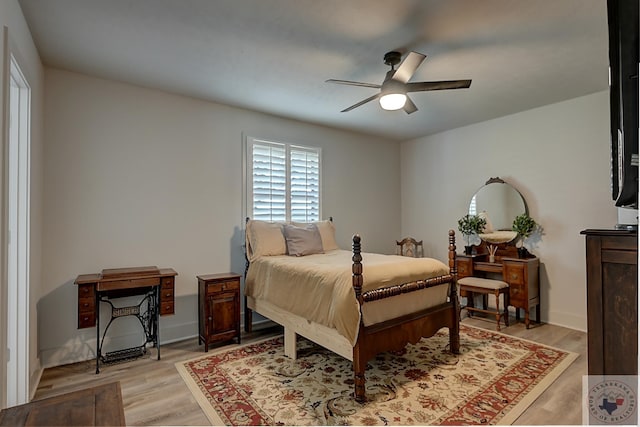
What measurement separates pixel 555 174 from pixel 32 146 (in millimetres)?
5352

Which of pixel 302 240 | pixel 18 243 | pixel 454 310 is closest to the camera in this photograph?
pixel 18 243

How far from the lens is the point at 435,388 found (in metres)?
2.58

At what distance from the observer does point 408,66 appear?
8.34 ft

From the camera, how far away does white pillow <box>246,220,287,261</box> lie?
3812mm

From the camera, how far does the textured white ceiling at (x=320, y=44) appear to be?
7.32 ft

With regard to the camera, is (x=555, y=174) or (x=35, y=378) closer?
(x=35, y=378)

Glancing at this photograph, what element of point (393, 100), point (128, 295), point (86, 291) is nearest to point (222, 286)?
point (128, 295)

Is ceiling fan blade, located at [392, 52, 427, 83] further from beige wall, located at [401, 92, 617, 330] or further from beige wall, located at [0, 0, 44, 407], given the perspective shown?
beige wall, located at [401, 92, 617, 330]

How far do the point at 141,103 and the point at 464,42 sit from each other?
10.4 ft

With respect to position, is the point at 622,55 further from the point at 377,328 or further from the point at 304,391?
the point at 304,391

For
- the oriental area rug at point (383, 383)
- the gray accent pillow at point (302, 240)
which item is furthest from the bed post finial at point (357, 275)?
the gray accent pillow at point (302, 240)

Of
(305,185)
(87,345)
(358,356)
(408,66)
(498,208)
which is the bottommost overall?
(87,345)

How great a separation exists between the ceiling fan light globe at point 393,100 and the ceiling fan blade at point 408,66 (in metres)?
0.12

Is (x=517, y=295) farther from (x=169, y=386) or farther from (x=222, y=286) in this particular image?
(x=169, y=386)
